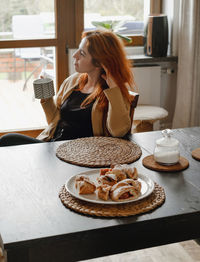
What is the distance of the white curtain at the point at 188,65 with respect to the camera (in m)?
3.29

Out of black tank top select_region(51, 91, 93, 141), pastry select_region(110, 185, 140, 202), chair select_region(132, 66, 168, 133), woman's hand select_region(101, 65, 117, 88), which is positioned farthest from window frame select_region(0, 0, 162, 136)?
pastry select_region(110, 185, 140, 202)

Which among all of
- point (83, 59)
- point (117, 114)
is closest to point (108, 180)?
point (117, 114)

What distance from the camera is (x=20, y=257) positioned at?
105cm

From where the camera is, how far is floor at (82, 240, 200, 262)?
204 cm

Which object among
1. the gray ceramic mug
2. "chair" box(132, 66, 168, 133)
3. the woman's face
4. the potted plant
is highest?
the potted plant

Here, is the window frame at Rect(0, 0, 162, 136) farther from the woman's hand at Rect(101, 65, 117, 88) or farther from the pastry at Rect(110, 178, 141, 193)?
the pastry at Rect(110, 178, 141, 193)

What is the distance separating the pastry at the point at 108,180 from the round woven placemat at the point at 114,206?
0.10m

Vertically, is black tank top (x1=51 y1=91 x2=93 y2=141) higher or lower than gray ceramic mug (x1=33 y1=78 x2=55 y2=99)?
lower

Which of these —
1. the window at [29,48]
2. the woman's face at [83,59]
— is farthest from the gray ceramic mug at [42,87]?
the window at [29,48]

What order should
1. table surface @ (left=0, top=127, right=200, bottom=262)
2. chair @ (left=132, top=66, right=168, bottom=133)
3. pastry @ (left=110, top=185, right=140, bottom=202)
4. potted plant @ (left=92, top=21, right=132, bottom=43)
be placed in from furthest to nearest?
chair @ (left=132, top=66, right=168, bottom=133) → potted plant @ (left=92, top=21, right=132, bottom=43) → pastry @ (left=110, top=185, right=140, bottom=202) → table surface @ (left=0, top=127, right=200, bottom=262)

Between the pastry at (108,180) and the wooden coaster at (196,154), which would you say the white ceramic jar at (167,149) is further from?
the pastry at (108,180)

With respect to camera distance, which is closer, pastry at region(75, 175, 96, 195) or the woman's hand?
pastry at region(75, 175, 96, 195)

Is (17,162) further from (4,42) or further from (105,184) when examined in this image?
(4,42)

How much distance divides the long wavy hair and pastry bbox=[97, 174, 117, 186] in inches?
30.7
